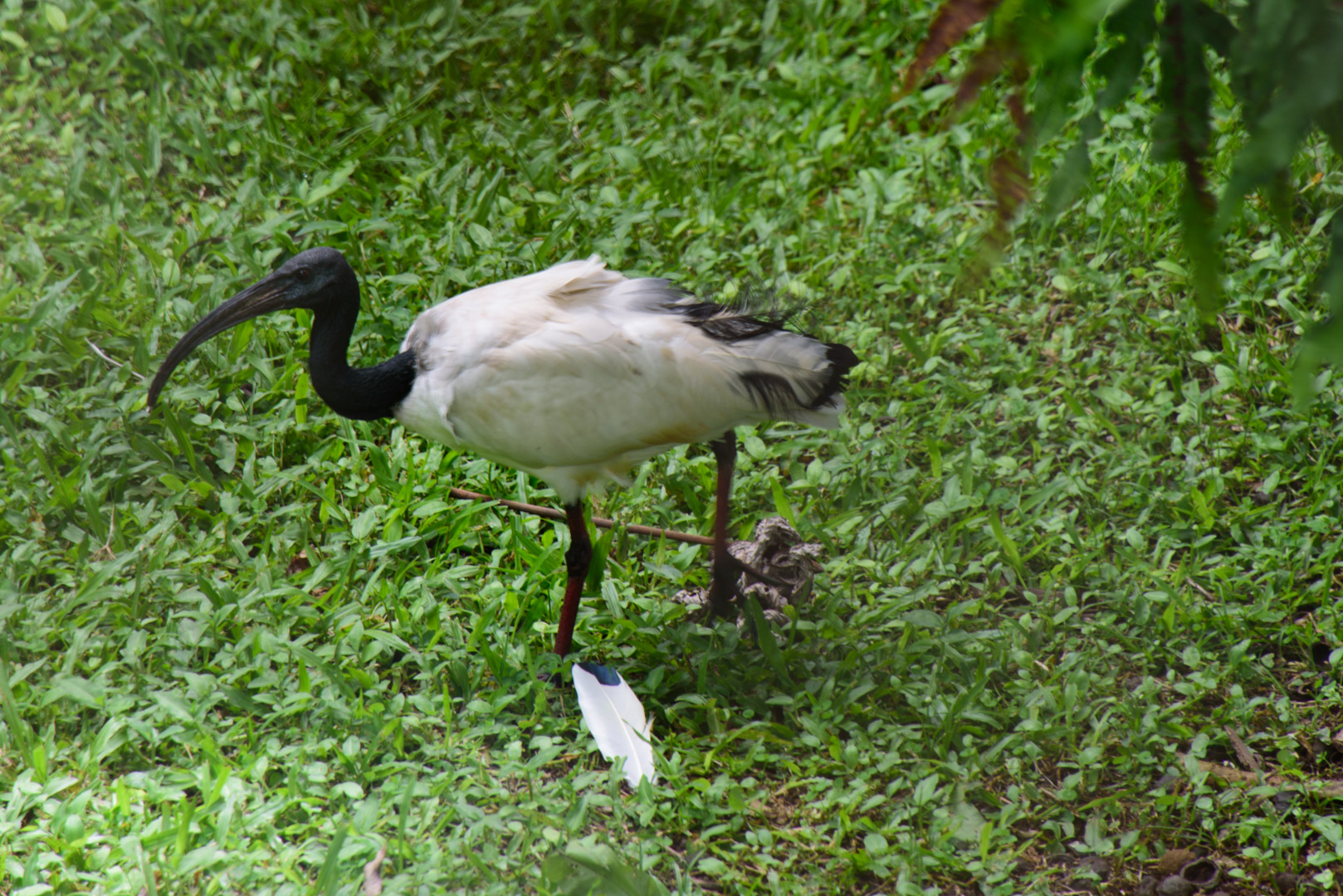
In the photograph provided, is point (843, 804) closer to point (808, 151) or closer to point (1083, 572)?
point (1083, 572)

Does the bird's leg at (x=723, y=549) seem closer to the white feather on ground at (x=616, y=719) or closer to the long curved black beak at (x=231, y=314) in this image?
the white feather on ground at (x=616, y=719)

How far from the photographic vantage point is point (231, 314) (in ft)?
12.3

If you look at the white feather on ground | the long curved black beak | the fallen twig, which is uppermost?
the long curved black beak

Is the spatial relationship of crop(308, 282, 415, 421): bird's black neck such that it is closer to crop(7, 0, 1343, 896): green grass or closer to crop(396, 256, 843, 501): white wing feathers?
crop(396, 256, 843, 501): white wing feathers

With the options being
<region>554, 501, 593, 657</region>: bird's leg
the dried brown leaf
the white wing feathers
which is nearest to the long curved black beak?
the white wing feathers

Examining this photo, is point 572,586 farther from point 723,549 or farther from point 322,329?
point 322,329

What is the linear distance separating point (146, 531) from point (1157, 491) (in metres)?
3.71

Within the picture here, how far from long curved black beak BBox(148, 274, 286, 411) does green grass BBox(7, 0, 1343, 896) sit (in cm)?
59

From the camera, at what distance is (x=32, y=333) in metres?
4.58

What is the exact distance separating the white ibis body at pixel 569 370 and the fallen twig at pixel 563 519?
0.44 metres

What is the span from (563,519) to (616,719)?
108 centimetres

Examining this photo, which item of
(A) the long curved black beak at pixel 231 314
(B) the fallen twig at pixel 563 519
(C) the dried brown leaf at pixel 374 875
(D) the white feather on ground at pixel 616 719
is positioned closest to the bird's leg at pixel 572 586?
(D) the white feather on ground at pixel 616 719

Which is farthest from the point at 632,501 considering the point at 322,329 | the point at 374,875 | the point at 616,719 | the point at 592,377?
the point at 374,875

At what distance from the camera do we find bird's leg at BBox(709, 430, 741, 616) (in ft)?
12.9
